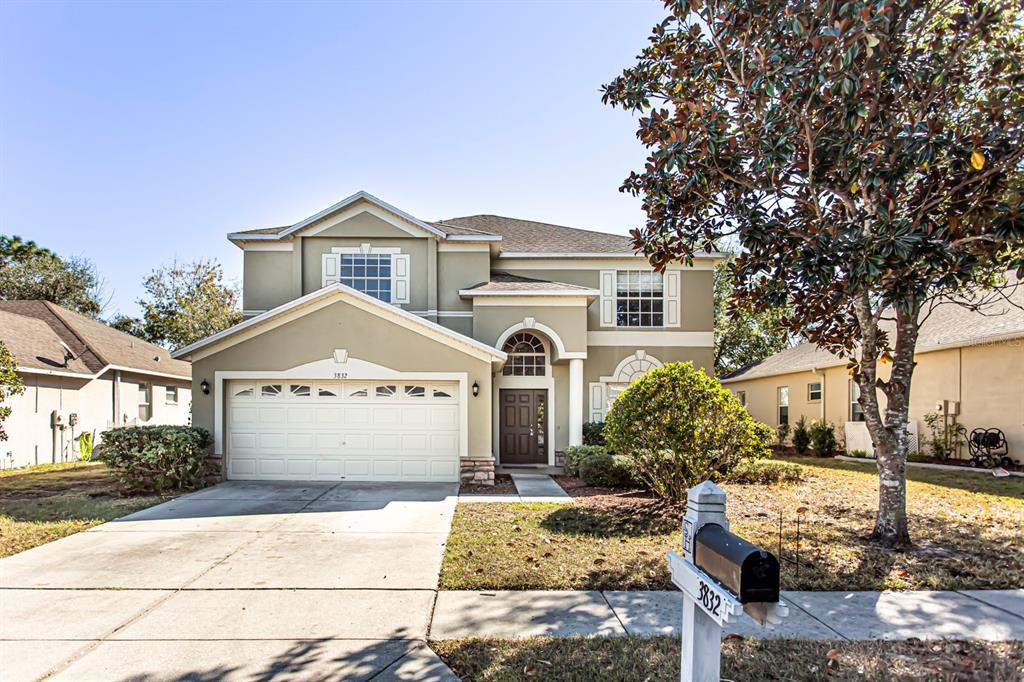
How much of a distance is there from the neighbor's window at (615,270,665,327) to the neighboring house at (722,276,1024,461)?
483 centimetres

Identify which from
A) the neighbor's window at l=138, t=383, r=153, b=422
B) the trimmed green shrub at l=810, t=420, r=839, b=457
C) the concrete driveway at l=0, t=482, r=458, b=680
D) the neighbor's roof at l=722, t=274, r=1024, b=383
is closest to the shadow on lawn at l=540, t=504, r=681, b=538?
the concrete driveway at l=0, t=482, r=458, b=680

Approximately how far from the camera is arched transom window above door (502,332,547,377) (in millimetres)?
16391

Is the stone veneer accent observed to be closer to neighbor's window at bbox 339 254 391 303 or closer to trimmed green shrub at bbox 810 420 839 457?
neighbor's window at bbox 339 254 391 303

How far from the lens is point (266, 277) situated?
16469 millimetres

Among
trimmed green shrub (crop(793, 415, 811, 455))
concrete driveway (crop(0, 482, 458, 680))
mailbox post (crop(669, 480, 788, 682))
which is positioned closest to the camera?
mailbox post (crop(669, 480, 788, 682))

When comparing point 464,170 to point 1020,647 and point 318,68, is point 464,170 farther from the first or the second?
point 1020,647

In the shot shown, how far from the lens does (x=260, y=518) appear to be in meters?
9.06

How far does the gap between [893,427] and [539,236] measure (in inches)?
503

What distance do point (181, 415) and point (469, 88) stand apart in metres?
19.5

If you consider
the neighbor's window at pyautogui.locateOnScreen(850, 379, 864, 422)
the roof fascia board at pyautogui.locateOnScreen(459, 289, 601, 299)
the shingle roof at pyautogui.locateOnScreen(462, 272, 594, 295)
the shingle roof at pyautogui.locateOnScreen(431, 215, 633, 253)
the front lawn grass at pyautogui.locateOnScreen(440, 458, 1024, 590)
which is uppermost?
the shingle roof at pyautogui.locateOnScreen(431, 215, 633, 253)

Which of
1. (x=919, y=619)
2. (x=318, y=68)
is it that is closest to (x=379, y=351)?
(x=318, y=68)

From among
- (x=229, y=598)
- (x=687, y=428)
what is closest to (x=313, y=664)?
(x=229, y=598)

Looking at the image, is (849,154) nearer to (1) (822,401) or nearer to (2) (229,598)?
(2) (229,598)

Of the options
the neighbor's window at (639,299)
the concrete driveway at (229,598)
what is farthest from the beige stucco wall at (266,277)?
the neighbor's window at (639,299)
